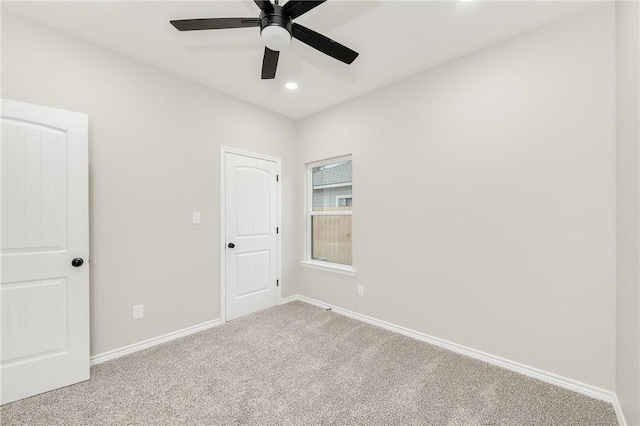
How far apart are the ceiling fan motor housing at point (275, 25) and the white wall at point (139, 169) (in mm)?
1585

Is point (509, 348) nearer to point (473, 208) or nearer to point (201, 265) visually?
point (473, 208)

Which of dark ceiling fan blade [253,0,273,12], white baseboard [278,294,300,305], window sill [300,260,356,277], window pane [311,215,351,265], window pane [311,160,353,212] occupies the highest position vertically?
dark ceiling fan blade [253,0,273,12]

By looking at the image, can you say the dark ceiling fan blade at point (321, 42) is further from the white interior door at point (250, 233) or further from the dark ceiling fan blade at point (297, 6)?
the white interior door at point (250, 233)

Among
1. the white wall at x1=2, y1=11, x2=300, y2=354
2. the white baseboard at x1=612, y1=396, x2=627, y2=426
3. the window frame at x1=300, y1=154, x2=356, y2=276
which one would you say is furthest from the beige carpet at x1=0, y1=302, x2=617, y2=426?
the window frame at x1=300, y1=154, x2=356, y2=276

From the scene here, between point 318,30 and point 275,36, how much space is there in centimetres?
63

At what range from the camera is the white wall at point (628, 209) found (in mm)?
1414

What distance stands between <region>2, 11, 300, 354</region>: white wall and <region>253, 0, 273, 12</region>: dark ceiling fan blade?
5.34 ft

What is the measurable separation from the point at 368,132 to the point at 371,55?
2.82 feet

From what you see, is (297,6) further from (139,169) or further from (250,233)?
(250,233)

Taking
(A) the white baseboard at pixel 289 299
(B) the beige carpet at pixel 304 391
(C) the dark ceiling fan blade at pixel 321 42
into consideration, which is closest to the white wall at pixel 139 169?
(B) the beige carpet at pixel 304 391

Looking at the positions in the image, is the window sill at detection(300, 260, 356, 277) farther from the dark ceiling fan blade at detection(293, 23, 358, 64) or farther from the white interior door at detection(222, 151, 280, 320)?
the dark ceiling fan blade at detection(293, 23, 358, 64)

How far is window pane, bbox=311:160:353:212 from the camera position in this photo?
351 centimetres

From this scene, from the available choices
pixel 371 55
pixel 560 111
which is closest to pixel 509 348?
pixel 560 111

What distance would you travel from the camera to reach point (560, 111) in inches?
77.3
